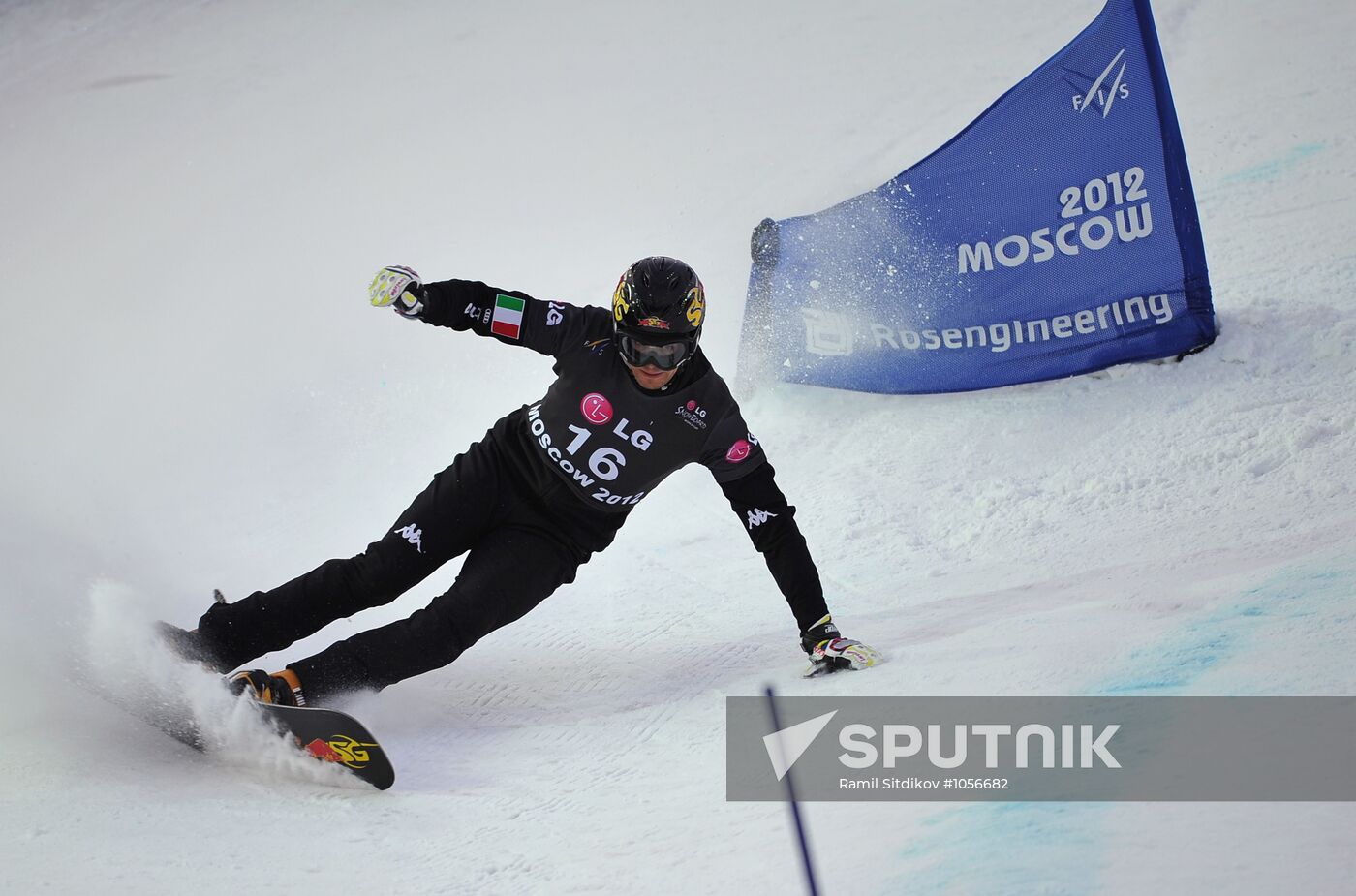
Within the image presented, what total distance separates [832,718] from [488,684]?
46.8 inches

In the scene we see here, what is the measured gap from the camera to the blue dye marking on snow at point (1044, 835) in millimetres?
2045

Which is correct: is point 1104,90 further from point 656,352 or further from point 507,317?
point 507,317

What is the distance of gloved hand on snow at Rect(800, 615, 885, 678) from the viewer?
3.23 meters

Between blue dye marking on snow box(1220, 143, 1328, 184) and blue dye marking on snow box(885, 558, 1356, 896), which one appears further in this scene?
blue dye marking on snow box(1220, 143, 1328, 184)

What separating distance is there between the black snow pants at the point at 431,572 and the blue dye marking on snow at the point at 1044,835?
1.42 metres

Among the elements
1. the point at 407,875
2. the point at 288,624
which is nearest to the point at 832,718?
the point at 407,875

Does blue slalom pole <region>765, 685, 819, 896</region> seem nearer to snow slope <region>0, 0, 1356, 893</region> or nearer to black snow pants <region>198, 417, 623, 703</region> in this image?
snow slope <region>0, 0, 1356, 893</region>

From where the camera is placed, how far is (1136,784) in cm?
228

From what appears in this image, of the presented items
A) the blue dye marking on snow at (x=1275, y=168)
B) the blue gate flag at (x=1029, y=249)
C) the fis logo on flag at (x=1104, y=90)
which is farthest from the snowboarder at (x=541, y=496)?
the blue dye marking on snow at (x=1275, y=168)

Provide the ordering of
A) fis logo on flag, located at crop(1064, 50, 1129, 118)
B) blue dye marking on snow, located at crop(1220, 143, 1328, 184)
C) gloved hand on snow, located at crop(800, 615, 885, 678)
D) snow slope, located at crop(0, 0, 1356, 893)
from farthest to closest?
1. blue dye marking on snow, located at crop(1220, 143, 1328, 184)
2. fis logo on flag, located at crop(1064, 50, 1129, 118)
3. gloved hand on snow, located at crop(800, 615, 885, 678)
4. snow slope, located at crop(0, 0, 1356, 893)

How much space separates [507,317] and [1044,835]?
205 centimetres

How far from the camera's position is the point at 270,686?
295 centimetres

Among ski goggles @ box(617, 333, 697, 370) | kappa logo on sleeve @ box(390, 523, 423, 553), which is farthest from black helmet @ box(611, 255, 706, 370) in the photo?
kappa logo on sleeve @ box(390, 523, 423, 553)

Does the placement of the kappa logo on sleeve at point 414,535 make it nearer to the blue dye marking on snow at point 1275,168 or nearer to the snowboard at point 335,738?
the snowboard at point 335,738
